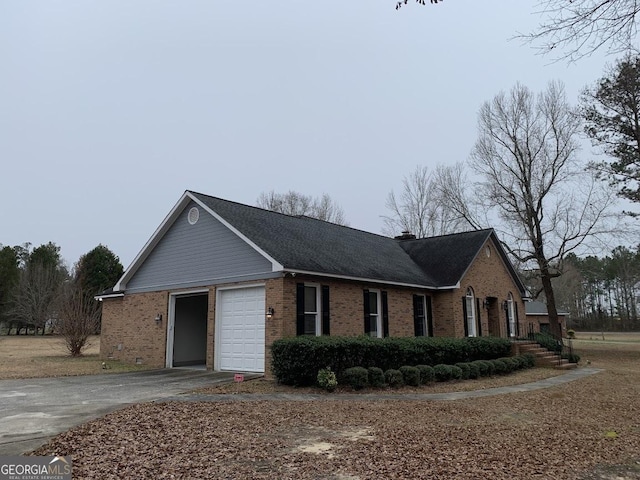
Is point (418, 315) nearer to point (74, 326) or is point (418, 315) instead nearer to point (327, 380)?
point (327, 380)

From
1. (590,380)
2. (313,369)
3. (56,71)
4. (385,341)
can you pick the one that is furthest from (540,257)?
(56,71)

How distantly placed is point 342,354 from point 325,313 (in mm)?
2555

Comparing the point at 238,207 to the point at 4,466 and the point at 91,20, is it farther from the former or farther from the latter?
the point at 4,466

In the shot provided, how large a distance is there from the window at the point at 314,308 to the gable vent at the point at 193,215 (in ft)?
16.2

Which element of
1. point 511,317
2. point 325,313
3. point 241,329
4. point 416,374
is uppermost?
point 325,313

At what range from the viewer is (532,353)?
18.3m

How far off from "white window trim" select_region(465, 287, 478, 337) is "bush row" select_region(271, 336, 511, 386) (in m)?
6.24

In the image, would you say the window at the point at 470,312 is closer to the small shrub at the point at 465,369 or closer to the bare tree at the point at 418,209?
the small shrub at the point at 465,369

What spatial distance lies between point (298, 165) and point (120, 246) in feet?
151

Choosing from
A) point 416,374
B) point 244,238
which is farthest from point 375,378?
point 244,238

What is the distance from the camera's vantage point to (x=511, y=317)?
23219 millimetres

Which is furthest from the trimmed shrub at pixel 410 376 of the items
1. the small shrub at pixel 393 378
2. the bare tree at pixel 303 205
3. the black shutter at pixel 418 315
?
the bare tree at pixel 303 205

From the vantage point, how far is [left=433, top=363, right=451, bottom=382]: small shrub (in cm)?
1297

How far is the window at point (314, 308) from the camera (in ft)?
43.8
